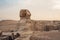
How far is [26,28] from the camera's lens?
1179 centimetres

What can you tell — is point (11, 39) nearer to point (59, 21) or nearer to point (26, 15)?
point (26, 15)

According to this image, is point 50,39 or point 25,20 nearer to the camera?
point 50,39

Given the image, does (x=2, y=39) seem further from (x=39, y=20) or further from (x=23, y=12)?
(x=39, y=20)

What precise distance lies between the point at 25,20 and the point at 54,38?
29.7ft

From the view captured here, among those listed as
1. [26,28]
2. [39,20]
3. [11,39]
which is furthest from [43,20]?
[11,39]

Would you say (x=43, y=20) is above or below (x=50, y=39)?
below

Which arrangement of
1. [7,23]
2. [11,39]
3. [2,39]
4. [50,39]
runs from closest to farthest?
[50,39] < [2,39] < [11,39] < [7,23]

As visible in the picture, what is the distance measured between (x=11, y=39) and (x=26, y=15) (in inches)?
275

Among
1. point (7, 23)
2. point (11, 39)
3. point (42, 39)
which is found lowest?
point (7, 23)

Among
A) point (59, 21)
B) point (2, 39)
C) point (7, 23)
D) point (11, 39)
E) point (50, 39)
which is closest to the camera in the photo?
point (50, 39)

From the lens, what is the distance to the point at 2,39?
5.47 m

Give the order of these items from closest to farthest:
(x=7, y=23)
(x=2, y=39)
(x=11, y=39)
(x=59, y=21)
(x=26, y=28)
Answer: (x=2, y=39), (x=11, y=39), (x=26, y=28), (x=59, y=21), (x=7, y=23)

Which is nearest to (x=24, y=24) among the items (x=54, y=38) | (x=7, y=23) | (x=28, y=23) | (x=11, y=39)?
(x=28, y=23)

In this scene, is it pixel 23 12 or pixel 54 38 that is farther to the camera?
pixel 23 12
